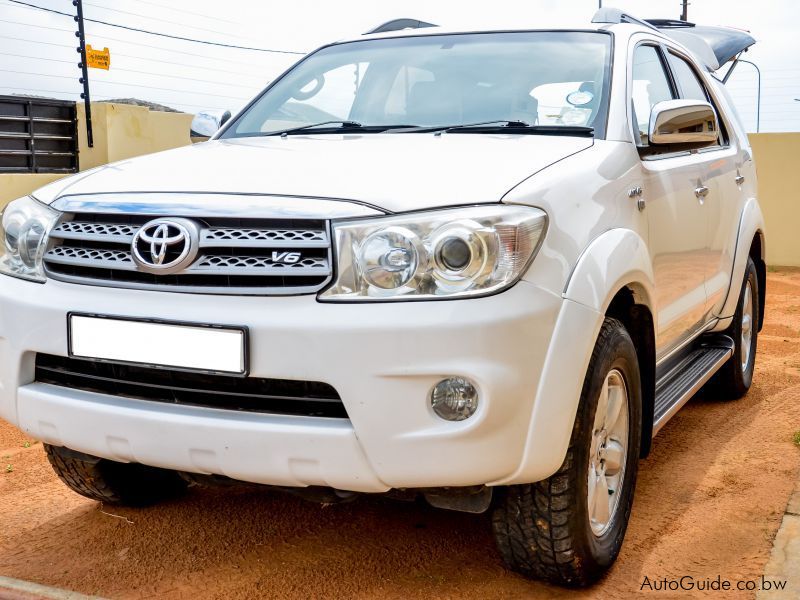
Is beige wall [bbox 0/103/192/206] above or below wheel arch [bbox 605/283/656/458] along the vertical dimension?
above

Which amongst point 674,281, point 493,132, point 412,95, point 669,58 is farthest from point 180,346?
point 669,58

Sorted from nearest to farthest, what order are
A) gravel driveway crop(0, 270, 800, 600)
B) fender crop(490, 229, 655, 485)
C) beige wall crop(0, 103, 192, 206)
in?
1. fender crop(490, 229, 655, 485)
2. gravel driveway crop(0, 270, 800, 600)
3. beige wall crop(0, 103, 192, 206)

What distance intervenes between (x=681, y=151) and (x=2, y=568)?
2.82 meters

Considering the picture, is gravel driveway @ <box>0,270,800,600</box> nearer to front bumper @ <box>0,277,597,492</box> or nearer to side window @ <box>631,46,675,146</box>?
front bumper @ <box>0,277,597,492</box>

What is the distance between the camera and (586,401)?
2.53 metres

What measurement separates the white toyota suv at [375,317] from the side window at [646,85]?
0.72 feet

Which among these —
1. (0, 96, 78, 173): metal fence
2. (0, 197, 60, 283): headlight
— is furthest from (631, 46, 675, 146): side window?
(0, 96, 78, 173): metal fence

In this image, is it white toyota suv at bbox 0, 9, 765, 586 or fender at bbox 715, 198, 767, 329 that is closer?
white toyota suv at bbox 0, 9, 765, 586

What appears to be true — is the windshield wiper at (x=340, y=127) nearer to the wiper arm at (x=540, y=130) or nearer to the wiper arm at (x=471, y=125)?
the wiper arm at (x=471, y=125)

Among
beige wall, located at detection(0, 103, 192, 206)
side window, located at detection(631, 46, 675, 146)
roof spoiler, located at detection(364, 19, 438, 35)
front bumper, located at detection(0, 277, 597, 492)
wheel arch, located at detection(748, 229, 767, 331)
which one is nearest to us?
front bumper, located at detection(0, 277, 597, 492)

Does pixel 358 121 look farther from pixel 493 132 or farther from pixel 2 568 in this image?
pixel 2 568

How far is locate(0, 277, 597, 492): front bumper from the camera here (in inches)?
87.6

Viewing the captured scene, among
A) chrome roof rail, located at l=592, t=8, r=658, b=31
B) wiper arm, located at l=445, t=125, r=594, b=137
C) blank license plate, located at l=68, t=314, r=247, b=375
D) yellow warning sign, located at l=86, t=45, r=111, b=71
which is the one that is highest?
yellow warning sign, located at l=86, t=45, r=111, b=71

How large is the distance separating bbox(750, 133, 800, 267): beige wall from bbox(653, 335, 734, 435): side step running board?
7.98 meters
